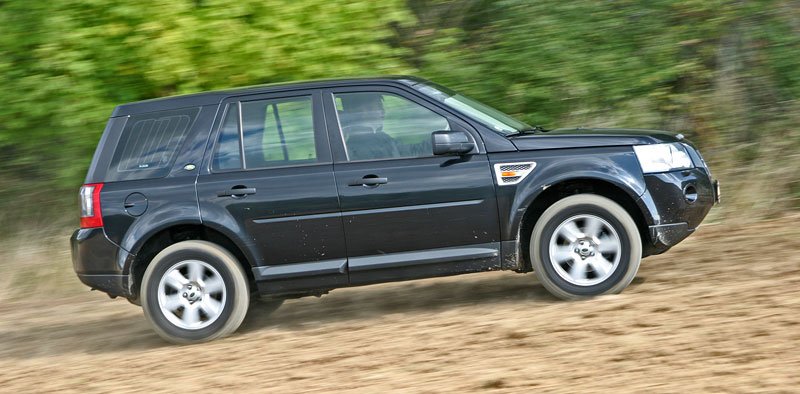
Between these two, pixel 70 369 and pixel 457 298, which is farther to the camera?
pixel 457 298

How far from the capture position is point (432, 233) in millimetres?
7004

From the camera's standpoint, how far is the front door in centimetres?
698

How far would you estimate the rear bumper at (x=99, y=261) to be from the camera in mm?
7180

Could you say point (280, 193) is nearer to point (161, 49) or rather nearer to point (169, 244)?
point (169, 244)

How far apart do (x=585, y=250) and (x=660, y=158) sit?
806mm

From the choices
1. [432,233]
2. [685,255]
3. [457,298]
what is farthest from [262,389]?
[685,255]

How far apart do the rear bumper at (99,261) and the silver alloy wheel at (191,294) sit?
309 millimetres

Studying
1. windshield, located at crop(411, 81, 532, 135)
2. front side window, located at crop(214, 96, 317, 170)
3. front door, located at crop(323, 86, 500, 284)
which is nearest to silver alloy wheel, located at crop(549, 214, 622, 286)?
front door, located at crop(323, 86, 500, 284)

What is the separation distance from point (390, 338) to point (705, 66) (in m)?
6.71

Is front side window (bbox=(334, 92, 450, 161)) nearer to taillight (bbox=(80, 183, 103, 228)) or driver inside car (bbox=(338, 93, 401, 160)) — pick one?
driver inside car (bbox=(338, 93, 401, 160))

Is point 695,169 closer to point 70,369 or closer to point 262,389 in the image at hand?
point 262,389

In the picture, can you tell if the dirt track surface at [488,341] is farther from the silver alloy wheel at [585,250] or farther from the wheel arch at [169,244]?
the wheel arch at [169,244]

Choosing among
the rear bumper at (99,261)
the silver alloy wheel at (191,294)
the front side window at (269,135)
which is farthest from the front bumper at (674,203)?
the rear bumper at (99,261)

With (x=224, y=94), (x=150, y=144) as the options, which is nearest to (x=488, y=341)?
(x=224, y=94)
